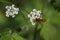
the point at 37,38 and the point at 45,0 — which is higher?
the point at 45,0

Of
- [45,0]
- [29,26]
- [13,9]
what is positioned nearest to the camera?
[13,9]

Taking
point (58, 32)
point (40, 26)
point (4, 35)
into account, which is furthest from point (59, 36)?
point (4, 35)

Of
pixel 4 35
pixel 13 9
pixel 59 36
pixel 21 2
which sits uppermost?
pixel 21 2

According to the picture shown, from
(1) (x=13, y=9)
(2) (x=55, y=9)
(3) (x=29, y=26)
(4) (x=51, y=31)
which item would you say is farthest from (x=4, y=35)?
(2) (x=55, y=9)

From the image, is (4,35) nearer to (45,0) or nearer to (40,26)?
(40,26)

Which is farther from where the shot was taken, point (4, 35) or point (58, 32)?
point (58, 32)

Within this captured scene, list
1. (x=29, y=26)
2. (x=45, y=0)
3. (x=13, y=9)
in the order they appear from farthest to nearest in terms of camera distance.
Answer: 1. (x=45, y=0)
2. (x=29, y=26)
3. (x=13, y=9)
